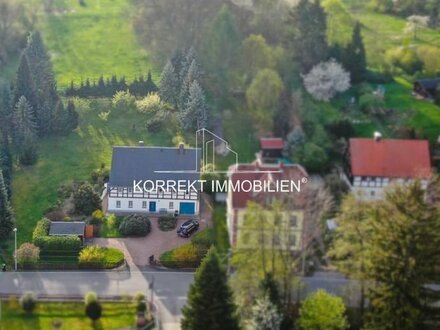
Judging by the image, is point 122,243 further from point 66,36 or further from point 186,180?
point 66,36

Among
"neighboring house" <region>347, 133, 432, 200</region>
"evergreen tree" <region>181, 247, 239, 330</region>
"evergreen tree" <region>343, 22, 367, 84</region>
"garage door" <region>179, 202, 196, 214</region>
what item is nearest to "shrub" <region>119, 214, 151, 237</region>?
"garage door" <region>179, 202, 196, 214</region>

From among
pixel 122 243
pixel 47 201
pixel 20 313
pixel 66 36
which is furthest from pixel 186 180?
pixel 66 36

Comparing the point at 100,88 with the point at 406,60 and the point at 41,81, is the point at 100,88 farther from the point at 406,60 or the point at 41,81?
the point at 406,60

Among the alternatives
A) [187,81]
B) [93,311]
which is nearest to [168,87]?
[187,81]

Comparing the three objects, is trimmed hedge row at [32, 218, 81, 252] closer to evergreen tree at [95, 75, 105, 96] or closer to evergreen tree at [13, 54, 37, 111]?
evergreen tree at [95, 75, 105, 96]

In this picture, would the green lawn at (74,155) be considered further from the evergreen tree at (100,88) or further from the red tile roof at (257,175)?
the red tile roof at (257,175)

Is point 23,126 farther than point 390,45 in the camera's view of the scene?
No
